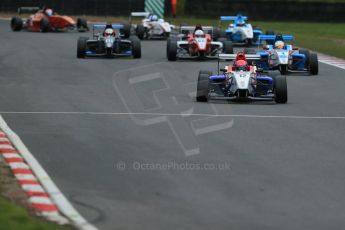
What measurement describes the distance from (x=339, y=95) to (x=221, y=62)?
27.8ft

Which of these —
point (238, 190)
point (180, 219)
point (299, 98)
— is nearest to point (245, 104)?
point (299, 98)

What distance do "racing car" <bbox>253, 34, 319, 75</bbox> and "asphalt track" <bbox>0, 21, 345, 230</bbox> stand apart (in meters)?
1.29

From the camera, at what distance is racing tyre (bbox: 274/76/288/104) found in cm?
1911

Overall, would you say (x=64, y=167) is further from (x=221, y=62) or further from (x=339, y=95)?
(x=221, y=62)

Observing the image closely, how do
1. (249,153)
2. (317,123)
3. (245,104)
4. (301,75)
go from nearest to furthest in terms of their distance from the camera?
(249,153)
(317,123)
(245,104)
(301,75)

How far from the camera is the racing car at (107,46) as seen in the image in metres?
28.7

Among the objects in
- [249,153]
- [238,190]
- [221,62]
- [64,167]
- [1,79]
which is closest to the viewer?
[238,190]

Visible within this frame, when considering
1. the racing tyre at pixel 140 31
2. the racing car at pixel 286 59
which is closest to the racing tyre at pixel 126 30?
the racing tyre at pixel 140 31

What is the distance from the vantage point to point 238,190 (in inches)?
432

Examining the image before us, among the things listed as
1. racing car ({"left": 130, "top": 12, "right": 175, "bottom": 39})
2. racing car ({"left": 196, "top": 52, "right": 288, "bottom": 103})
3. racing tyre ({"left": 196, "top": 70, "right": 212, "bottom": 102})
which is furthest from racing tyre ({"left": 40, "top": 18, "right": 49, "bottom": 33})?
racing tyre ({"left": 196, "top": 70, "right": 212, "bottom": 102})

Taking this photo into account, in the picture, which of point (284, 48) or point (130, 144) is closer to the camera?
point (130, 144)

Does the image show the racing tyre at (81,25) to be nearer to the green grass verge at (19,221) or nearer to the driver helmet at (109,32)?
the driver helmet at (109,32)

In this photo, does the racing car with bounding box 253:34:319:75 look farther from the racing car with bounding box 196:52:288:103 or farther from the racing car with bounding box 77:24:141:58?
the racing car with bounding box 196:52:288:103

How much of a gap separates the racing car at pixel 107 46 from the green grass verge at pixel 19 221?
19401 millimetres
